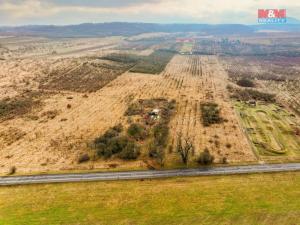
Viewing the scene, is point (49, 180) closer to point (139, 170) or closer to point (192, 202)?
point (139, 170)

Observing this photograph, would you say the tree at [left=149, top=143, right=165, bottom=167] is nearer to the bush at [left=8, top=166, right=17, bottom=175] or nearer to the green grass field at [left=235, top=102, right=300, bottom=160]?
the green grass field at [left=235, top=102, right=300, bottom=160]

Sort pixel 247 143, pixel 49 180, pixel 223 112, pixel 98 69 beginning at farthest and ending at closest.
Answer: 1. pixel 98 69
2. pixel 223 112
3. pixel 247 143
4. pixel 49 180

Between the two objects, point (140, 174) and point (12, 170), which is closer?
point (140, 174)

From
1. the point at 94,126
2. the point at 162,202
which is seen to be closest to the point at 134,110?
the point at 94,126

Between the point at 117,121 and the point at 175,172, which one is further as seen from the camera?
the point at 117,121

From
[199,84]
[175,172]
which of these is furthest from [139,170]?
[199,84]

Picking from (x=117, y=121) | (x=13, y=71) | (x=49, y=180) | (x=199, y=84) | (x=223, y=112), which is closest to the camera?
(x=49, y=180)

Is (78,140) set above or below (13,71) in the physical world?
below

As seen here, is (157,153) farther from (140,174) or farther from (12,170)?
(12,170)
